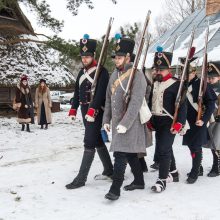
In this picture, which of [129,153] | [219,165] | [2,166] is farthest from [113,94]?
[2,166]

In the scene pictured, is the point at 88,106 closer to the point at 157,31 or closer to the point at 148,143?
the point at 148,143

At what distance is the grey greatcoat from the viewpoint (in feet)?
14.4

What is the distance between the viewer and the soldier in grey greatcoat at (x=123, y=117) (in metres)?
4.37

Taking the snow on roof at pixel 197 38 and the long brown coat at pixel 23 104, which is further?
the long brown coat at pixel 23 104

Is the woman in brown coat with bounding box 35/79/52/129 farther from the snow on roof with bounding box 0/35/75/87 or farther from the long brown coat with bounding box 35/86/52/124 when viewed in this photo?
the snow on roof with bounding box 0/35/75/87

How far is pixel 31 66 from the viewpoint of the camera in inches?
683

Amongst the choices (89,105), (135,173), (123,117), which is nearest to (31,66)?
(89,105)

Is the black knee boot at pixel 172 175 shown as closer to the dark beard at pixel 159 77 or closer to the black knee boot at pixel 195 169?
the black knee boot at pixel 195 169

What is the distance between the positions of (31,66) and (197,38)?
26.6ft

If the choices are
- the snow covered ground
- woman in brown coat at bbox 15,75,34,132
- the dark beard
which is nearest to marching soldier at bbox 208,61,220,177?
the snow covered ground

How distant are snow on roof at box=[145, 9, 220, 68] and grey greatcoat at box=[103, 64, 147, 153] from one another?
6.03 m

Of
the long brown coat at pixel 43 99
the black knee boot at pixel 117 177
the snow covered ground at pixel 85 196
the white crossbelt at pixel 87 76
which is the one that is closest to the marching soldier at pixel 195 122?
the snow covered ground at pixel 85 196

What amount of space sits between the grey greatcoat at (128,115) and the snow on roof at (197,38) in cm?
603

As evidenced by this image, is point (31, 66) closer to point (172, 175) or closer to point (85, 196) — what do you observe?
point (172, 175)
